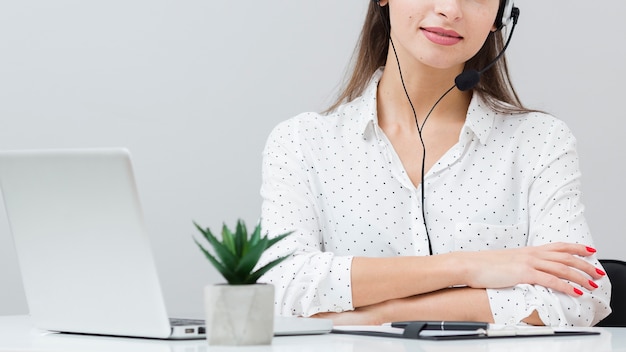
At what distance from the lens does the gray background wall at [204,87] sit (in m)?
2.96

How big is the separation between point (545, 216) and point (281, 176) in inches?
22.1

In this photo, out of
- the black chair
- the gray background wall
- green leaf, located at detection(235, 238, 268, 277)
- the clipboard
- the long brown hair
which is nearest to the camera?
green leaf, located at detection(235, 238, 268, 277)

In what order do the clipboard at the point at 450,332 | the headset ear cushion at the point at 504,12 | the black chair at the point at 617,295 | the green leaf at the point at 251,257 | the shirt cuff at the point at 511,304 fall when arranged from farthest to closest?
the headset ear cushion at the point at 504,12
the black chair at the point at 617,295
the shirt cuff at the point at 511,304
the clipboard at the point at 450,332
the green leaf at the point at 251,257

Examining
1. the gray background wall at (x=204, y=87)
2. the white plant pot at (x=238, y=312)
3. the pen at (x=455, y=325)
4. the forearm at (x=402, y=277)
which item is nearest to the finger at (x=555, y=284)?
the forearm at (x=402, y=277)

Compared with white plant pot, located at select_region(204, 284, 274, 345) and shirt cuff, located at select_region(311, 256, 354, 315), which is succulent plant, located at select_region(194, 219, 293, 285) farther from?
shirt cuff, located at select_region(311, 256, 354, 315)

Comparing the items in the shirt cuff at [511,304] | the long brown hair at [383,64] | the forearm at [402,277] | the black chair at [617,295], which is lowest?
the black chair at [617,295]

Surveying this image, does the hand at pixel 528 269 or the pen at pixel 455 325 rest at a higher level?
the pen at pixel 455 325

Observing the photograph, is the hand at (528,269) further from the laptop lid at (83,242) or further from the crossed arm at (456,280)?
the laptop lid at (83,242)

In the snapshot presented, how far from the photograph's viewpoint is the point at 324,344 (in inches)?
47.5

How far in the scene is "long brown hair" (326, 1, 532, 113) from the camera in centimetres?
229

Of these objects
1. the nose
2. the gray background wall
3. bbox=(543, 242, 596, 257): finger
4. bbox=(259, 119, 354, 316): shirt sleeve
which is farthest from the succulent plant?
the gray background wall

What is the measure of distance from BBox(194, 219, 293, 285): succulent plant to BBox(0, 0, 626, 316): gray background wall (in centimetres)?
188

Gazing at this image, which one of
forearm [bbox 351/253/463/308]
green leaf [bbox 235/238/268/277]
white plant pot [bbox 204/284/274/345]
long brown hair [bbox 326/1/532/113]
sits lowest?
forearm [bbox 351/253/463/308]

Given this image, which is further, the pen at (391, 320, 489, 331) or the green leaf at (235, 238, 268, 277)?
the pen at (391, 320, 489, 331)
